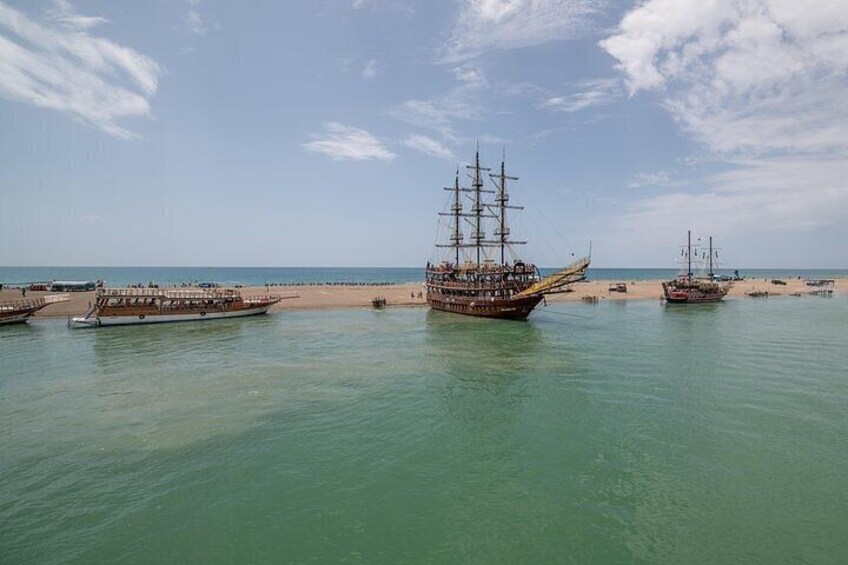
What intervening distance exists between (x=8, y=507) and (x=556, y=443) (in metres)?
18.1

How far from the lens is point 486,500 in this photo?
1271 cm

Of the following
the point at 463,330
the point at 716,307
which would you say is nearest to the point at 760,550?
the point at 463,330

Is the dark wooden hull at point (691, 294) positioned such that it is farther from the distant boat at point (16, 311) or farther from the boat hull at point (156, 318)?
the distant boat at point (16, 311)

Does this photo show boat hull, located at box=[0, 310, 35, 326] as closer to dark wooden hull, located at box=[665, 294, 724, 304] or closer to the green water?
the green water

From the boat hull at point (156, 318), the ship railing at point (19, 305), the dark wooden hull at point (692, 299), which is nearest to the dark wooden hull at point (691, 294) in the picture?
the dark wooden hull at point (692, 299)

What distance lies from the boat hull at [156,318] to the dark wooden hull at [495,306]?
28.1 meters

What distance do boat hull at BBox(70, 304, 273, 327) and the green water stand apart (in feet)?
53.7

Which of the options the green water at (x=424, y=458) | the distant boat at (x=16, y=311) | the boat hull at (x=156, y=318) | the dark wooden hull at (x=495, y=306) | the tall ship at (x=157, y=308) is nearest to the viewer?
the green water at (x=424, y=458)

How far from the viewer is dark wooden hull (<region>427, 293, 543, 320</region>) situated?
53469 millimetres

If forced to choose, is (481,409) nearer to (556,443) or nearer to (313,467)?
(556,443)

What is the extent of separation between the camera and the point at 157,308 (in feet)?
169

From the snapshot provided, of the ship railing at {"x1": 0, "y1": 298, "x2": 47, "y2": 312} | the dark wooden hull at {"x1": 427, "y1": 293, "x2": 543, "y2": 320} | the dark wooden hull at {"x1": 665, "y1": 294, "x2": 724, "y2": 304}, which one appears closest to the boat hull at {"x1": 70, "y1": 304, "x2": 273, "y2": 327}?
the ship railing at {"x1": 0, "y1": 298, "x2": 47, "y2": 312}

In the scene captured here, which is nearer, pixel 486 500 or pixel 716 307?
pixel 486 500

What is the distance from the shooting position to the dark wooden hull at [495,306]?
175 feet
